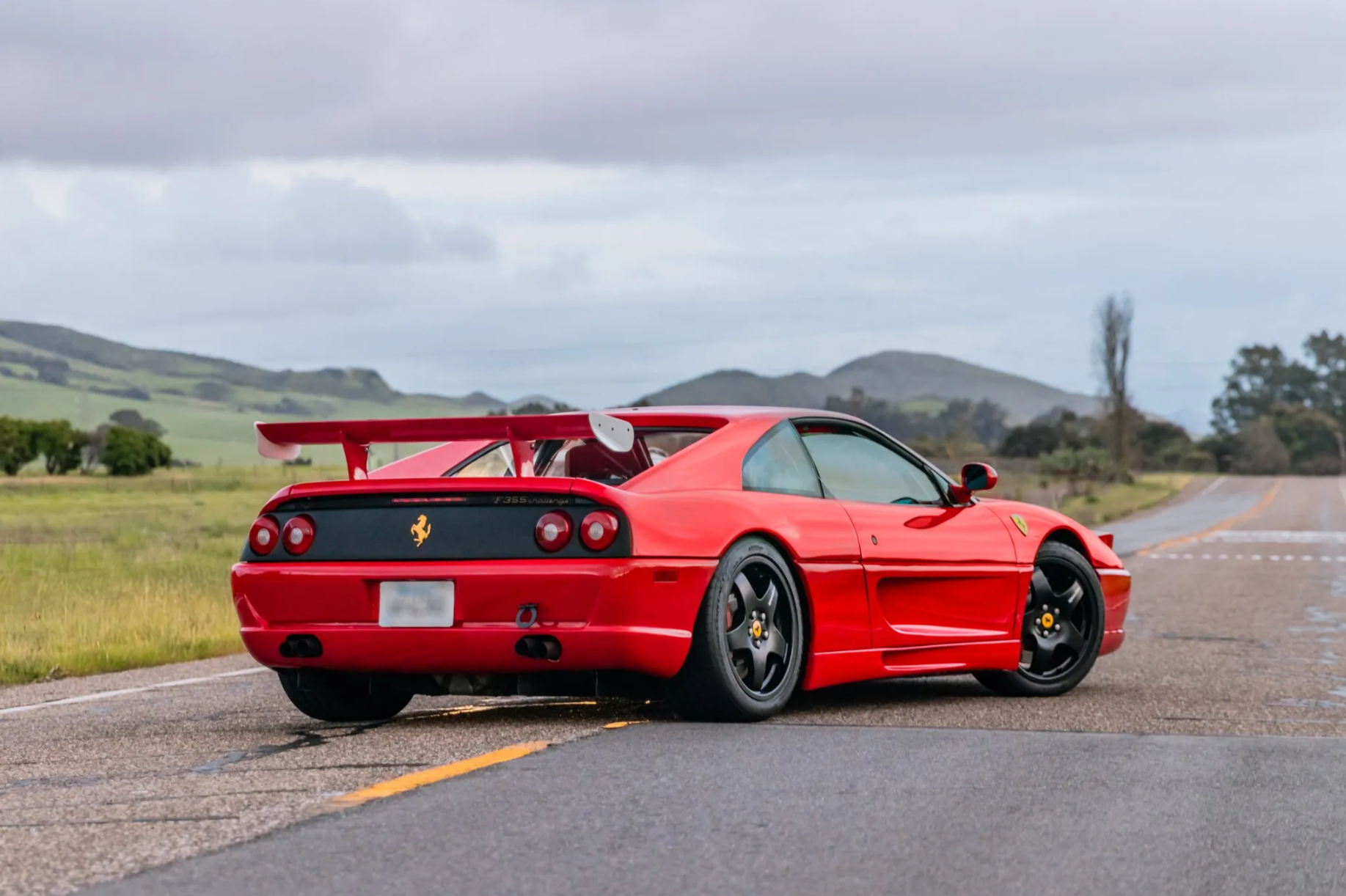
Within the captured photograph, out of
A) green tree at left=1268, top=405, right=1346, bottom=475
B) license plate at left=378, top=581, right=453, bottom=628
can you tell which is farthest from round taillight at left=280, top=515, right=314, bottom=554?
green tree at left=1268, top=405, right=1346, bottom=475

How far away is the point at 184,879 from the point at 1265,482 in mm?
93270

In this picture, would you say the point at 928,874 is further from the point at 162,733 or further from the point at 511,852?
the point at 162,733

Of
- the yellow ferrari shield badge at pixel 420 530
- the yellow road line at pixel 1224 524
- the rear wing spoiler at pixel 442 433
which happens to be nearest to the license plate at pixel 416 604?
the yellow ferrari shield badge at pixel 420 530

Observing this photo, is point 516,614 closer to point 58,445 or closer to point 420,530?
point 420,530

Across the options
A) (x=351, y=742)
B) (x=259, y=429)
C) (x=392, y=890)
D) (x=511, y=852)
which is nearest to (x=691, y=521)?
(x=351, y=742)

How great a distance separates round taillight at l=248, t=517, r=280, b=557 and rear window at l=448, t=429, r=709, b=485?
2.69 feet

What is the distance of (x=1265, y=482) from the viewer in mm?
92750

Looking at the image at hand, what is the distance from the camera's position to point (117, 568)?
22.9 m

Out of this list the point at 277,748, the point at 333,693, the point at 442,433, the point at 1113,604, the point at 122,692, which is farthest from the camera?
the point at 122,692

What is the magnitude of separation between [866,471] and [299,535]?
105 inches

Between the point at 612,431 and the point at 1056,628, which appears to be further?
the point at 1056,628

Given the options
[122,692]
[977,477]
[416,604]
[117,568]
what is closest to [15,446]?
[117,568]

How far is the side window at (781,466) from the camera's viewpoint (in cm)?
787

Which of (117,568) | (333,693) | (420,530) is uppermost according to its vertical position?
(420,530)
